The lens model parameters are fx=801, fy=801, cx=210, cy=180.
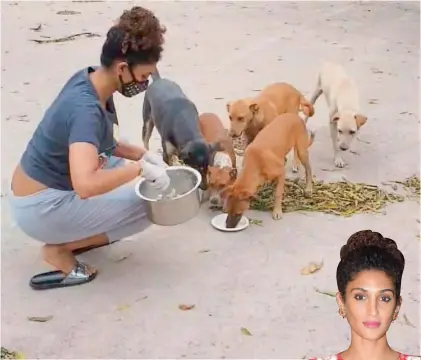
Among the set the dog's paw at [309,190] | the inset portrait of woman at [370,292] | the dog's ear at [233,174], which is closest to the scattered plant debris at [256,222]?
the dog's ear at [233,174]

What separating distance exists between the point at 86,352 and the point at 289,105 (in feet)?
8.64

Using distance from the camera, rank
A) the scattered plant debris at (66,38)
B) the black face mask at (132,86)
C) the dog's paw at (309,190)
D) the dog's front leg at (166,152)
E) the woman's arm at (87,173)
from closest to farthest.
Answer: the woman's arm at (87,173) → the black face mask at (132,86) → the dog's paw at (309,190) → the dog's front leg at (166,152) → the scattered plant debris at (66,38)

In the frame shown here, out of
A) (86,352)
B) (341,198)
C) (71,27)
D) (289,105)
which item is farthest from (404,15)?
(86,352)

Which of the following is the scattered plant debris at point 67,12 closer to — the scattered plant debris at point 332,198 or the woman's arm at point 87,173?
the scattered plant debris at point 332,198

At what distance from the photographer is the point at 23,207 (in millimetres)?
3674

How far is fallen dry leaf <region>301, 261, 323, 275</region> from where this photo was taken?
392cm

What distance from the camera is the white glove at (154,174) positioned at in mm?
3443

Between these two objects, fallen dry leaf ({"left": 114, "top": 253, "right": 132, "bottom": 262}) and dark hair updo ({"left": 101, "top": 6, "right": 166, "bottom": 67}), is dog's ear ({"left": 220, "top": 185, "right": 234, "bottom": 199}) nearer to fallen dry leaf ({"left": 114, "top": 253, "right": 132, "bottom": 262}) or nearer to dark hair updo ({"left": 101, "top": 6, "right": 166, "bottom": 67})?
fallen dry leaf ({"left": 114, "top": 253, "right": 132, "bottom": 262})

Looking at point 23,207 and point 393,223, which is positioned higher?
point 23,207

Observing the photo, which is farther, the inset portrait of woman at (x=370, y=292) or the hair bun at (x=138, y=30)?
the hair bun at (x=138, y=30)

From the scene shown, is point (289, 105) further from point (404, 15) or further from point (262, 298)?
point (404, 15)

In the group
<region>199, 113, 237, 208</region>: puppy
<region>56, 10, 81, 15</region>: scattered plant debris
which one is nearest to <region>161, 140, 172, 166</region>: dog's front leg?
<region>199, 113, 237, 208</region>: puppy

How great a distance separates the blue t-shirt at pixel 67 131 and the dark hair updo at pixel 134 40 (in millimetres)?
184

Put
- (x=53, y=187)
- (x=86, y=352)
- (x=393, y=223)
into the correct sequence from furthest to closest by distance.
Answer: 1. (x=393, y=223)
2. (x=53, y=187)
3. (x=86, y=352)
